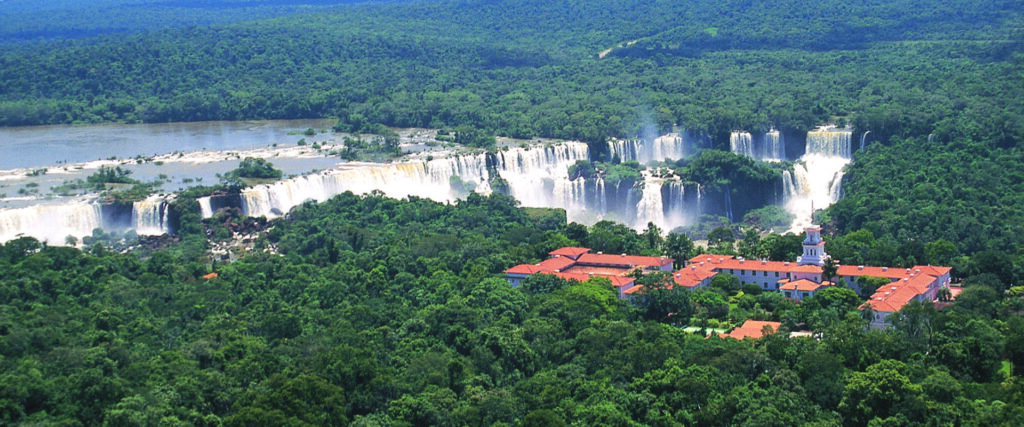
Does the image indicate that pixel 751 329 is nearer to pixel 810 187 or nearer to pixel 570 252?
pixel 570 252

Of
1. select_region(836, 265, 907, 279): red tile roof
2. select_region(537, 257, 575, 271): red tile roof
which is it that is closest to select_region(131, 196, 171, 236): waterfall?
select_region(537, 257, 575, 271): red tile roof

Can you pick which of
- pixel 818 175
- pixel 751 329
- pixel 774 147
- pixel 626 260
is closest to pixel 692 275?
pixel 626 260

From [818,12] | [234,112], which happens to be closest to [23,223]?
[234,112]

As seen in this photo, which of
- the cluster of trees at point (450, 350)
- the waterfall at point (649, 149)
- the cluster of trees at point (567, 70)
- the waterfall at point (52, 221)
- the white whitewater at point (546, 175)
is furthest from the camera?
the cluster of trees at point (567, 70)

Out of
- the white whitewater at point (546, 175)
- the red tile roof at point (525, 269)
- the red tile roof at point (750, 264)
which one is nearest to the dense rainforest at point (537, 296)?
the red tile roof at point (525, 269)

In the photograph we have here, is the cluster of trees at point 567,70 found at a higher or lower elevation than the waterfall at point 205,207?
higher

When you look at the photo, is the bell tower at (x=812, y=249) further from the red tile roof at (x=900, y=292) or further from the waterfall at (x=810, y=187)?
the waterfall at (x=810, y=187)

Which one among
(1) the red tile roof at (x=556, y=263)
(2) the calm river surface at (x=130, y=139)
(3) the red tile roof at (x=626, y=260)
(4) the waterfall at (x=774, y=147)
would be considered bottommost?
(3) the red tile roof at (x=626, y=260)

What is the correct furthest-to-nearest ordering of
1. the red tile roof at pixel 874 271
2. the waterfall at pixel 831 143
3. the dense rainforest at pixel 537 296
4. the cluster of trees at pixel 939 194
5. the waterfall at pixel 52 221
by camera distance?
1. the waterfall at pixel 831 143
2. the waterfall at pixel 52 221
3. the cluster of trees at pixel 939 194
4. the red tile roof at pixel 874 271
5. the dense rainforest at pixel 537 296
